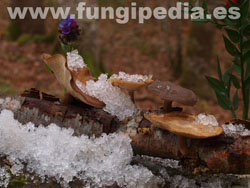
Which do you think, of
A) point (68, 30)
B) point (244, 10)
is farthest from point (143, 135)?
point (244, 10)

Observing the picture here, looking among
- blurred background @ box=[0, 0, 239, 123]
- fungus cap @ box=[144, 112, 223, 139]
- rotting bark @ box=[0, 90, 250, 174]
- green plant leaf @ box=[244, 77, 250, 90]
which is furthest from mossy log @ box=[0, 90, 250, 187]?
blurred background @ box=[0, 0, 239, 123]

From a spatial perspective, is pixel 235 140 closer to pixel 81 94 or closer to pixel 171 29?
pixel 81 94

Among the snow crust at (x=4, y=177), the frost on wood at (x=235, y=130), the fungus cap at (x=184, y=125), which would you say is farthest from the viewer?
the frost on wood at (x=235, y=130)

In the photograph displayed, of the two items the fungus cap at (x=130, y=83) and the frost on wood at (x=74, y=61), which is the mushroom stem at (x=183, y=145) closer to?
the fungus cap at (x=130, y=83)

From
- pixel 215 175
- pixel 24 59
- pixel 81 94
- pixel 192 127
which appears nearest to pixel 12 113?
pixel 81 94

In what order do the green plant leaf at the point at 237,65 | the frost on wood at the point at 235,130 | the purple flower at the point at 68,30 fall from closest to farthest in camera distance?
1. the frost on wood at the point at 235,130
2. the purple flower at the point at 68,30
3. the green plant leaf at the point at 237,65

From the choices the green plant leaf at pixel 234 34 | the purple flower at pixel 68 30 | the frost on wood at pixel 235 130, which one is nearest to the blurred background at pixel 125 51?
the purple flower at pixel 68 30

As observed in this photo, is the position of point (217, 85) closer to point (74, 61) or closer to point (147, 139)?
point (147, 139)


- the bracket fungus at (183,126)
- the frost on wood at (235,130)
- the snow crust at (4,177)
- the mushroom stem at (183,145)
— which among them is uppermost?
the bracket fungus at (183,126)
